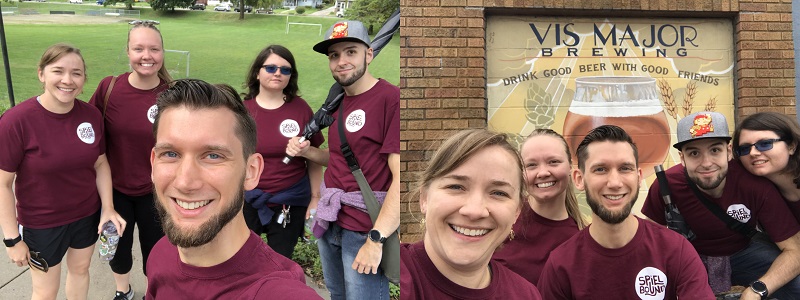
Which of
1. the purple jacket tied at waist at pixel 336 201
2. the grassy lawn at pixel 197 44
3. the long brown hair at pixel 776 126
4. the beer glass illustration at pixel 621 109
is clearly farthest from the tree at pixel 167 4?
the long brown hair at pixel 776 126

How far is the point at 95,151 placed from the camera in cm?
163

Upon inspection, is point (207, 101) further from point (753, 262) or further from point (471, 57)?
point (753, 262)

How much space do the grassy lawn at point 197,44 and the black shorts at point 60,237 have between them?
1.53 ft

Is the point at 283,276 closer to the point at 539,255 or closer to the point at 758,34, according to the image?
the point at 539,255

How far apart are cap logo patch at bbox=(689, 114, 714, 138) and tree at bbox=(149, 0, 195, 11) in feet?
6.09

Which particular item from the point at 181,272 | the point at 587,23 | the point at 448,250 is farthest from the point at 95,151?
the point at 587,23

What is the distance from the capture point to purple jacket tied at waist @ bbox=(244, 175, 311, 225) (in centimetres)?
168

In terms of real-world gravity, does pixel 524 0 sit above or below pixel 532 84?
above

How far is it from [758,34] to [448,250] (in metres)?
1.41

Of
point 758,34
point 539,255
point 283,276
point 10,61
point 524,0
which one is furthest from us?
point 10,61

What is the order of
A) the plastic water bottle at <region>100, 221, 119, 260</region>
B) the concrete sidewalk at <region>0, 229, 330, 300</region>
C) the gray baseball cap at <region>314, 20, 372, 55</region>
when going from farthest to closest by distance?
the concrete sidewalk at <region>0, 229, 330, 300</region>
the plastic water bottle at <region>100, 221, 119, 260</region>
the gray baseball cap at <region>314, 20, 372, 55</region>

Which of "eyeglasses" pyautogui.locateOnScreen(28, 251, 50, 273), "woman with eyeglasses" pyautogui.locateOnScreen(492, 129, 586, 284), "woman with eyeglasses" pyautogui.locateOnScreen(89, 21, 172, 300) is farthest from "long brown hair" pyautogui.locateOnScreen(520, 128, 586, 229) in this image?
"eyeglasses" pyautogui.locateOnScreen(28, 251, 50, 273)

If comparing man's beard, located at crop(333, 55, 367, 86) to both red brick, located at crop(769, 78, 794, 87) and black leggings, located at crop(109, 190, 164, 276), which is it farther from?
red brick, located at crop(769, 78, 794, 87)

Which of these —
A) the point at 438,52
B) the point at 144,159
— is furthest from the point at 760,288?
the point at 144,159
